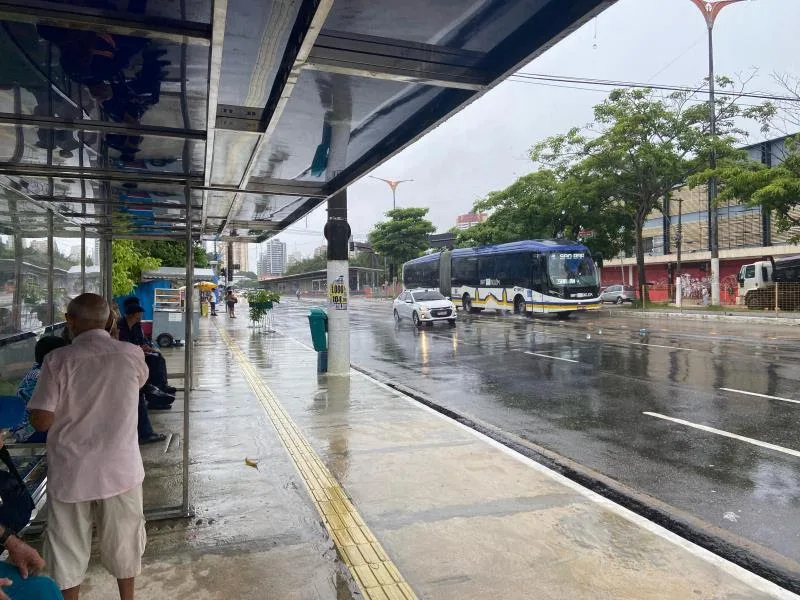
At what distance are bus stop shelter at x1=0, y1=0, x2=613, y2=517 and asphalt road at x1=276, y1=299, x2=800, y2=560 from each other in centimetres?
368

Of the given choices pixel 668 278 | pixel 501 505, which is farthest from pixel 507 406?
pixel 668 278

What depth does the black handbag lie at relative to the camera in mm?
2834

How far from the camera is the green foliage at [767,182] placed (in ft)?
78.3

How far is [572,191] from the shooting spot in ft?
110

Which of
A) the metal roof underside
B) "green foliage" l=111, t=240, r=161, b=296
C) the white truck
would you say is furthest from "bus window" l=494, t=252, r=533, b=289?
the metal roof underside

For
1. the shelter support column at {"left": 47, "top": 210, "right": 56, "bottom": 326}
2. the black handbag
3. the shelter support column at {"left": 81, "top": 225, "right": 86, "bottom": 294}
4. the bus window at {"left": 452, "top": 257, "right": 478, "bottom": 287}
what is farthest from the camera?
the bus window at {"left": 452, "top": 257, "right": 478, "bottom": 287}

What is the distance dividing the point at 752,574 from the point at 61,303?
7691 mm

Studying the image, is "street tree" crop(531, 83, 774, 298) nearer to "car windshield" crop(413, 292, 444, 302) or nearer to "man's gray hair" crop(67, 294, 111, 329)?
"car windshield" crop(413, 292, 444, 302)

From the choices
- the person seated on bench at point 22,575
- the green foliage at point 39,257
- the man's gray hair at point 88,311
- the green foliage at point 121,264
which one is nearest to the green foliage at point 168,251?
the green foliage at point 121,264

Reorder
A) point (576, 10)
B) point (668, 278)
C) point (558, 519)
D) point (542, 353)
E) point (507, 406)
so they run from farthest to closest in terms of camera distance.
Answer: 1. point (668, 278)
2. point (542, 353)
3. point (507, 406)
4. point (558, 519)
5. point (576, 10)

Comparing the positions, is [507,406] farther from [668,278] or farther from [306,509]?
[668,278]

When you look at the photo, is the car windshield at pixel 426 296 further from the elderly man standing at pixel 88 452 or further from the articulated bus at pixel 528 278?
the elderly man standing at pixel 88 452

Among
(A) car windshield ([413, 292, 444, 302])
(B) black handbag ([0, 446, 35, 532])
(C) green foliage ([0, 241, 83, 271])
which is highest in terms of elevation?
(C) green foliage ([0, 241, 83, 271])

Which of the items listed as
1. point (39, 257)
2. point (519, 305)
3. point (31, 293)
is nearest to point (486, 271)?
point (519, 305)
